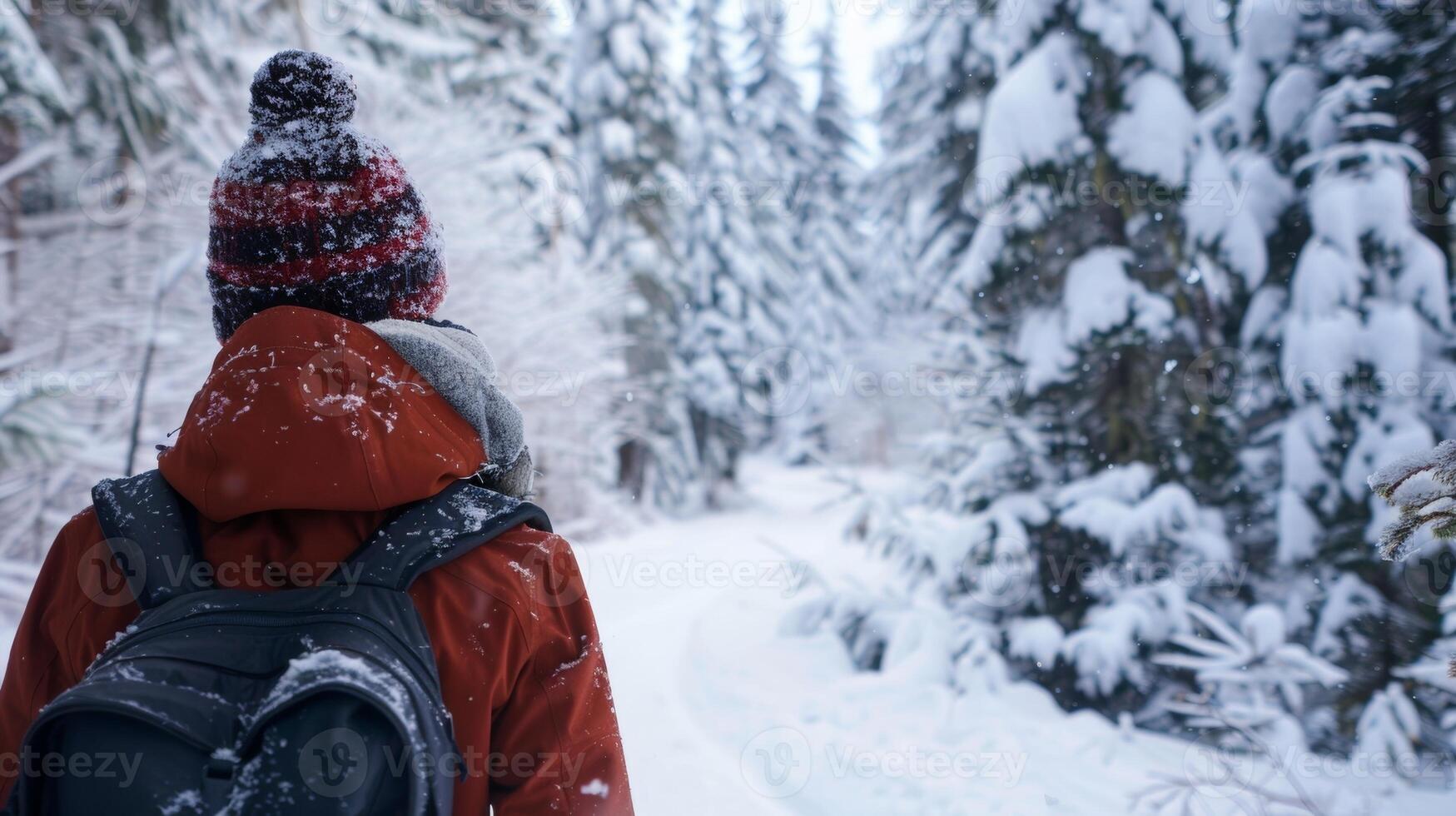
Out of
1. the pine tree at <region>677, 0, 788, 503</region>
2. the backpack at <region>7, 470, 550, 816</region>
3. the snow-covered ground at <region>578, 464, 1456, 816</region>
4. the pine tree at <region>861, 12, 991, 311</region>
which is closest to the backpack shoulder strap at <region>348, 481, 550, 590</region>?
the backpack at <region>7, 470, 550, 816</region>

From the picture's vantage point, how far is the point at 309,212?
4.65 ft

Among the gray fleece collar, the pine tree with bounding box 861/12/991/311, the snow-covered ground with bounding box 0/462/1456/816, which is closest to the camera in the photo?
the gray fleece collar

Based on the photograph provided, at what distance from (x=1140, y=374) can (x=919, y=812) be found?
416 cm

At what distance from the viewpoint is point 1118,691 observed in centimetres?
621

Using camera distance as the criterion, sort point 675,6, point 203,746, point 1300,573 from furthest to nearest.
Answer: point 675,6 < point 1300,573 < point 203,746

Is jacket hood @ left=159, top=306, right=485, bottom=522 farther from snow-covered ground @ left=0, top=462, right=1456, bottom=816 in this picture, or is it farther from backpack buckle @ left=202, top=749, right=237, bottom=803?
snow-covered ground @ left=0, top=462, right=1456, bottom=816

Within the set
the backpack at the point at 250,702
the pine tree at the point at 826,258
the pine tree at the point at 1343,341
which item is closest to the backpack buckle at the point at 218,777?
the backpack at the point at 250,702

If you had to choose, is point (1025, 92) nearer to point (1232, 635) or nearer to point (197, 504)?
point (1232, 635)

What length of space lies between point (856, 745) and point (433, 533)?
5049 mm

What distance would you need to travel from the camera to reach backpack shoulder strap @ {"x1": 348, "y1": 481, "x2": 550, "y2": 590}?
1.15 m

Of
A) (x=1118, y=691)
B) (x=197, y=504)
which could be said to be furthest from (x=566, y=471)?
(x=197, y=504)

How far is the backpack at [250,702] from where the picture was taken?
0.95 m

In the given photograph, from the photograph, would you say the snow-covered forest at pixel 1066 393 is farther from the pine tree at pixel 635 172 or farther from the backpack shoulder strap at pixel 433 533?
the pine tree at pixel 635 172

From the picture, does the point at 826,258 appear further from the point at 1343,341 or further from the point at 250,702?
the point at 250,702
